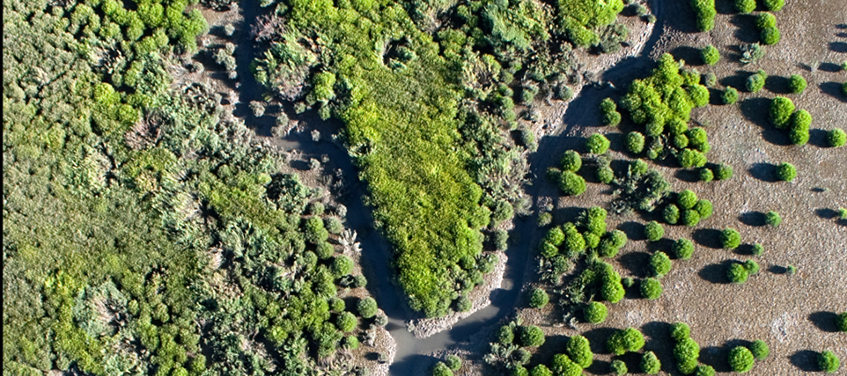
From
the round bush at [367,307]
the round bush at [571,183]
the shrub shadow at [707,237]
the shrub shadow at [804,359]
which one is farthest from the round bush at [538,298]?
the shrub shadow at [804,359]

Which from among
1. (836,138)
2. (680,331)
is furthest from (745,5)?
(680,331)

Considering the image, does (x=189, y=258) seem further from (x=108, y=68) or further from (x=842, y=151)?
(x=842, y=151)

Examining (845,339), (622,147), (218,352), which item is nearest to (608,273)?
(622,147)

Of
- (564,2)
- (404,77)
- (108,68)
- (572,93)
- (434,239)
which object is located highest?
(564,2)

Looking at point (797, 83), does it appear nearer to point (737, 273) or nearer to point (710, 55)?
point (710, 55)

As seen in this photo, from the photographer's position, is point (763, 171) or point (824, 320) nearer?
point (824, 320)

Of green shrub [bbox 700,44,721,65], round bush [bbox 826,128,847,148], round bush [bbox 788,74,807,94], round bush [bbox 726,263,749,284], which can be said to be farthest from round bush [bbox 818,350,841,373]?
green shrub [bbox 700,44,721,65]
